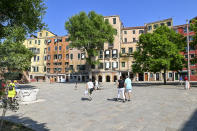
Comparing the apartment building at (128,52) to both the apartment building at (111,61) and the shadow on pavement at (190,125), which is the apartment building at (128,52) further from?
the shadow on pavement at (190,125)

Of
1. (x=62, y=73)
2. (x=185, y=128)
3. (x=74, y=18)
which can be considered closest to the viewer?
(x=185, y=128)

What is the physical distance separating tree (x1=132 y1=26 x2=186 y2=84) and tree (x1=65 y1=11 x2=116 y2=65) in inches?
428

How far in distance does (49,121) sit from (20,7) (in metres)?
4.72

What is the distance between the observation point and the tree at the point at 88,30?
3422 centimetres

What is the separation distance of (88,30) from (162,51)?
1685cm

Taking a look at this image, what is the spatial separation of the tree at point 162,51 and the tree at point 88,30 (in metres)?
10.9

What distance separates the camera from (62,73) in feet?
179

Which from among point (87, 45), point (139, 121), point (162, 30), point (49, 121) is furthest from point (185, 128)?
point (87, 45)

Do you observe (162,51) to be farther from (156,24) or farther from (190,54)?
(156,24)

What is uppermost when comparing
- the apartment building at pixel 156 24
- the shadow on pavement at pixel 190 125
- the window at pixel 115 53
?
the apartment building at pixel 156 24

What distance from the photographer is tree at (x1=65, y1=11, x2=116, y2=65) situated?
112 feet

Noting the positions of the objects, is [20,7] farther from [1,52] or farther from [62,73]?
[62,73]

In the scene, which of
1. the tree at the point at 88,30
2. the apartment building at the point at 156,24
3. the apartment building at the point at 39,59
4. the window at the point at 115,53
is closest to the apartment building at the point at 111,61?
the window at the point at 115,53

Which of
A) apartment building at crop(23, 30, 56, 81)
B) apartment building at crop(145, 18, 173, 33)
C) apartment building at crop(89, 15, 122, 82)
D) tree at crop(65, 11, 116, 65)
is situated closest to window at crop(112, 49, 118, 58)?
apartment building at crop(89, 15, 122, 82)
